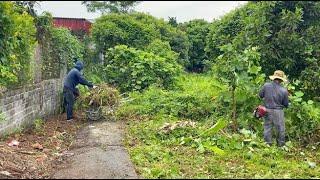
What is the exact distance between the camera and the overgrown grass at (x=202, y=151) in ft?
22.9

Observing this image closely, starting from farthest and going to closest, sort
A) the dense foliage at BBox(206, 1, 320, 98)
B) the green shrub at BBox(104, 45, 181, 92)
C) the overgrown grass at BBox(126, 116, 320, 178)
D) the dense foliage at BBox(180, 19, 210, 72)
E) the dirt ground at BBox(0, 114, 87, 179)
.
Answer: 1. the dense foliage at BBox(180, 19, 210, 72)
2. the green shrub at BBox(104, 45, 181, 92)
3. the dense foliage at BBox(206, 1, 320, 98)
4. the dirt ground at BBox(0, 114, 87, 179)
5. the overgrown grass at BBox(126, 116, 320, 178)

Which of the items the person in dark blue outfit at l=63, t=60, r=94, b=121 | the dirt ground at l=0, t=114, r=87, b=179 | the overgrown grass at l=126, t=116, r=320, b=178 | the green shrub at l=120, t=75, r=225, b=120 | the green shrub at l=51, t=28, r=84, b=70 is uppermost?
the green shrub at l=51, t=28, r=84, b=70

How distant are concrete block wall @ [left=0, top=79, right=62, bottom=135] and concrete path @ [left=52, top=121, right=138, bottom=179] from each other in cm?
140

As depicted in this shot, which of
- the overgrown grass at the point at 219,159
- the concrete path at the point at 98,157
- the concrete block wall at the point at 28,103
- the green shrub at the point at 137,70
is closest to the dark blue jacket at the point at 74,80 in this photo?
the concrete block wall at the point at 28,103

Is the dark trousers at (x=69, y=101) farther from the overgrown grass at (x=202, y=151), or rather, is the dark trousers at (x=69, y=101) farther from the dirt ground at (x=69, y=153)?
the overgrown grass at (x=202, y=151)

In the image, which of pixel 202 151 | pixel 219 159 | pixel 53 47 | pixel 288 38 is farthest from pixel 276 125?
pixel 53 47

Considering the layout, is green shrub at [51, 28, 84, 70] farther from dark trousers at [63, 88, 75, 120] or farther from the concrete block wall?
dark trousers at [63, 88, 75, 120]

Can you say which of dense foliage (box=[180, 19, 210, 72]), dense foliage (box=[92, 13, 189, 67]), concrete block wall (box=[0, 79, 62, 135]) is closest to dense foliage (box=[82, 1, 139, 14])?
dense foliage (box=[180, 19, 210, 72])

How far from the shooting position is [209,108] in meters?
11.6

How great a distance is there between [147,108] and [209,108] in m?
1.70

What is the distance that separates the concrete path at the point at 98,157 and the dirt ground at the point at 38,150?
228 millimetres

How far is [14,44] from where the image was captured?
9461 millimetres

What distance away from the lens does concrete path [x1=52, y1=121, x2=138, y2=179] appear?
265 inches

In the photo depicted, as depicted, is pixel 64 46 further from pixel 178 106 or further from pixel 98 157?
pixel 98 157
